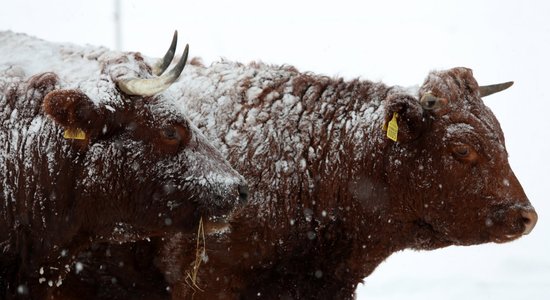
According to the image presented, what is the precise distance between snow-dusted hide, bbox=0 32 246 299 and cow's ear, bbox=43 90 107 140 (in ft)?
0.06

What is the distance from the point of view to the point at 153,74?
6.45m

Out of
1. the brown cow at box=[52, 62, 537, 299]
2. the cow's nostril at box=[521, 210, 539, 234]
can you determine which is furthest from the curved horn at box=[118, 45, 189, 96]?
→ the cow's nostril at box=[521, 210, 539, 234]

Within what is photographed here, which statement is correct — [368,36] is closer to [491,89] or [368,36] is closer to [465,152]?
[491,89]

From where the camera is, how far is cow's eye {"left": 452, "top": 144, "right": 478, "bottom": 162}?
6848mm

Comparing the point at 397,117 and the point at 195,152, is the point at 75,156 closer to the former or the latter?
the point at 195,152

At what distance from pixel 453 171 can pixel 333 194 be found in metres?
0.92

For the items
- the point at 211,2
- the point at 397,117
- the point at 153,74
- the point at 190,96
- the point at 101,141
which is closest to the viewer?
the point at 101,141

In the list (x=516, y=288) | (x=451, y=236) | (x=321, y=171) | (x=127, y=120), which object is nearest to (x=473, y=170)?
(x=451, y=236)

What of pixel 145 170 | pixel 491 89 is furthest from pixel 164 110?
pixel 491 89

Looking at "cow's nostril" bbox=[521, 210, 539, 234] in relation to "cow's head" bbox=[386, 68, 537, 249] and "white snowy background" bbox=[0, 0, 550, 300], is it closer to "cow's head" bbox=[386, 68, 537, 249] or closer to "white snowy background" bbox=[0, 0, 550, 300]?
"cow's head" bbox=[386, 68, 537, 249]

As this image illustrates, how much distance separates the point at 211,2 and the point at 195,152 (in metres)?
19.9

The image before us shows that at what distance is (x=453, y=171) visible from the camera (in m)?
6.89

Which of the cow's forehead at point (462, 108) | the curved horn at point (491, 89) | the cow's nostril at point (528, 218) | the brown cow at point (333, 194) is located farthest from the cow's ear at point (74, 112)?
the curved horn at point (491, 89)

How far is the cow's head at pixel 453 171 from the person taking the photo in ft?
22.2
